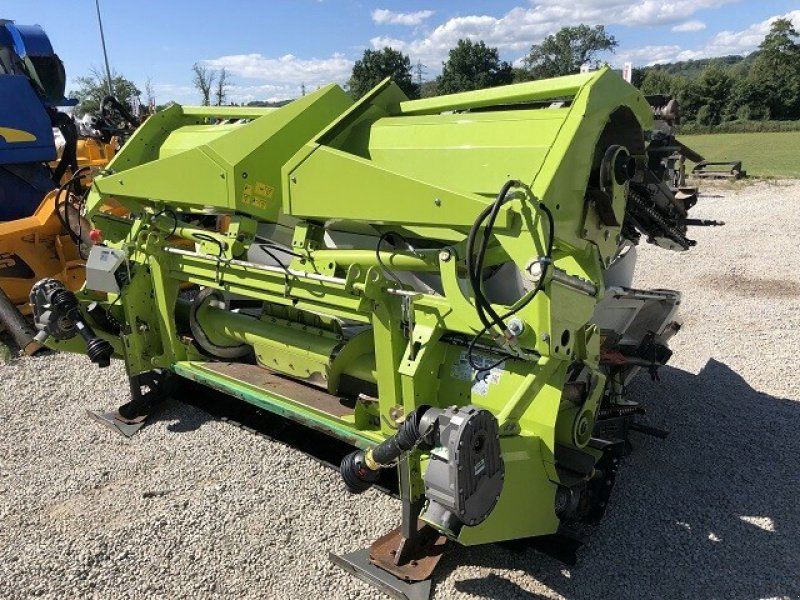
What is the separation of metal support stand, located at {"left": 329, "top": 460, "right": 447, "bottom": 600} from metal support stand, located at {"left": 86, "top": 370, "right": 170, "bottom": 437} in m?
2.03

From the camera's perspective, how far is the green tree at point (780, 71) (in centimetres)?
5688

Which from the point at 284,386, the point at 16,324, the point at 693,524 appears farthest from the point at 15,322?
the point at 693,524

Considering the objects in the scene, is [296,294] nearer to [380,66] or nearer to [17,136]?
[17,136]

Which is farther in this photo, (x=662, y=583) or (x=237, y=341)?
(x=237, y=341)

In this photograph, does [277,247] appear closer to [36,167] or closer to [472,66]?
[36,167]

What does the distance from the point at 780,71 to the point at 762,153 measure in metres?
40.0

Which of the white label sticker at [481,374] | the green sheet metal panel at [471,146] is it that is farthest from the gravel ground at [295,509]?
the green sheet metal panel at [471,146]

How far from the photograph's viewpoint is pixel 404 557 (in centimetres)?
297

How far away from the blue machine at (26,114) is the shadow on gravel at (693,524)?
624 cm

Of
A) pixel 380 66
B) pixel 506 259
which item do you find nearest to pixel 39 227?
pixel 506 259

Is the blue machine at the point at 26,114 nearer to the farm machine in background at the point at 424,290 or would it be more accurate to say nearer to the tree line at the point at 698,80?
the farm machine in background at the point at 424,290

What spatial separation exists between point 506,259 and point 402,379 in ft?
2.41

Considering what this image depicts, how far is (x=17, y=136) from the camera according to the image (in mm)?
6785

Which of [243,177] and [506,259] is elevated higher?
[243,177]
